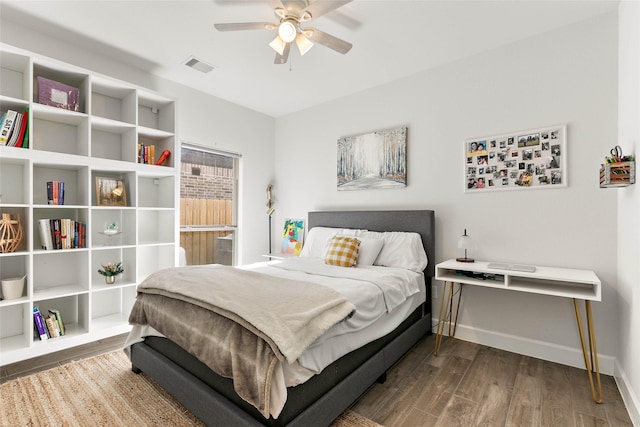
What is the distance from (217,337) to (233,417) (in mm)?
371

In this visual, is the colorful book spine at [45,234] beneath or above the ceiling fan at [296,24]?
beneath

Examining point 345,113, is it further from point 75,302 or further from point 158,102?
point 75,302

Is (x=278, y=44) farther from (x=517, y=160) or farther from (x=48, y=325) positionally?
(x=48, y=325)

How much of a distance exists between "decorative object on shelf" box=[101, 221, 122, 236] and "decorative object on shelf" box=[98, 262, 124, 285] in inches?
12.3

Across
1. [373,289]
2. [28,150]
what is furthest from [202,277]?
[28,150]

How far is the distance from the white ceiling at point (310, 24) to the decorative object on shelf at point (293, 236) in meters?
1.92

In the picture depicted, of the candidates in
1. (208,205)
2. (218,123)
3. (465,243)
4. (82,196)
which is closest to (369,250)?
(465,243)

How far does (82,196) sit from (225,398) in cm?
239

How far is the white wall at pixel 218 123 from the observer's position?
8.68 feet

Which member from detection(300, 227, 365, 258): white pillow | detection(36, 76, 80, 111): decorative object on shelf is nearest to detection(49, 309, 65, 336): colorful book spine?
detection(36, 76, 80, 111): decorative object on shelf

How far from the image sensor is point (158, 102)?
3.30 meters

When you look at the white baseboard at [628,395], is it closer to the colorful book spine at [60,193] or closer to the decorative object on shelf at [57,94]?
the colorful book spine at [60,193]

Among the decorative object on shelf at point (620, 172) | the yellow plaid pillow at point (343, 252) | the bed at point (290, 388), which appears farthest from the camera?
the yellow plaid pillow at point (343, 252)

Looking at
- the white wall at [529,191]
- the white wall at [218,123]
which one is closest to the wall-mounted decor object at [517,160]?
the white wall at [529,191]
